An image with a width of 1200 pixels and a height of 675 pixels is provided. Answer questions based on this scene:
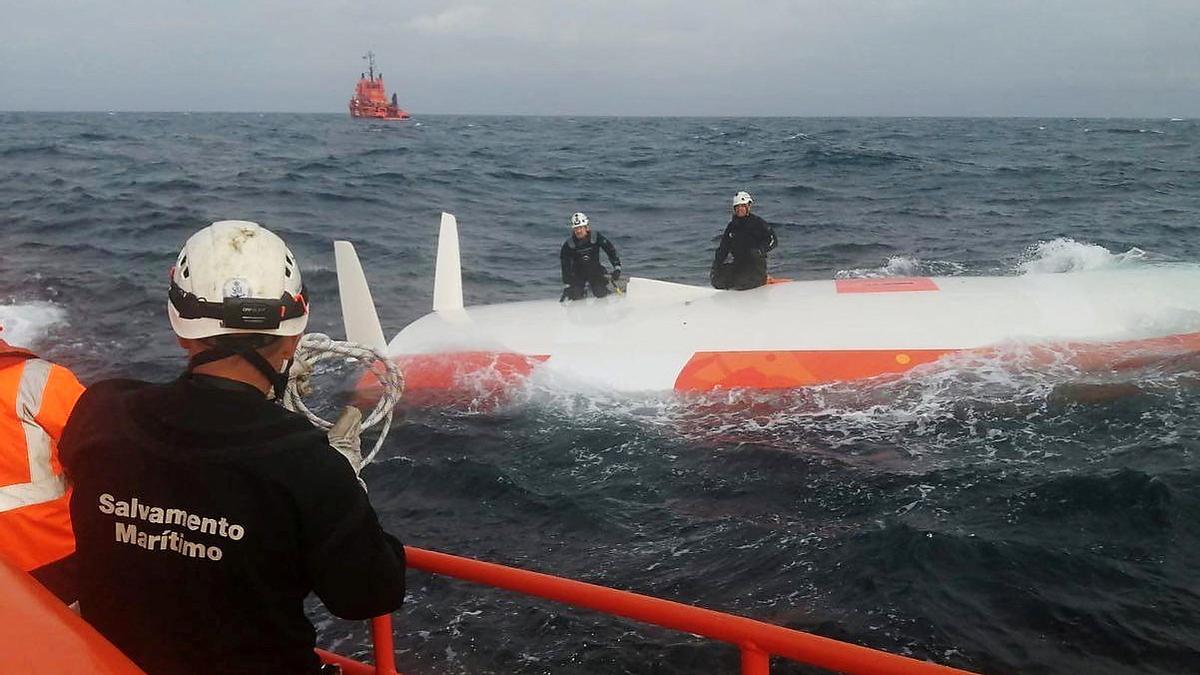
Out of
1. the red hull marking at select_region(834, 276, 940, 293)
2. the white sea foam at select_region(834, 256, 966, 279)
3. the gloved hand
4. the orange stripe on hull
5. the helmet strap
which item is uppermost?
the helmet strap

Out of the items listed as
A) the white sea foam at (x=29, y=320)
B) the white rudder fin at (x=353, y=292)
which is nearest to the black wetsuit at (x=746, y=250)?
the white rudder fin at (x=353, y=292)

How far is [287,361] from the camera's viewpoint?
226 cm

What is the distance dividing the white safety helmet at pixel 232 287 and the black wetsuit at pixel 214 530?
0.15 meters

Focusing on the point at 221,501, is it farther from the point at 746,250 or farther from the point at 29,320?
the point at 29,320

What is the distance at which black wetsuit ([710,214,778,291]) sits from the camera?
11.6 meters

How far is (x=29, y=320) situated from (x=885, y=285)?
42.2ft

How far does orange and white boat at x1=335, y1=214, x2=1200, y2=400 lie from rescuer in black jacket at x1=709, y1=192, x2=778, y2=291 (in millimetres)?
258

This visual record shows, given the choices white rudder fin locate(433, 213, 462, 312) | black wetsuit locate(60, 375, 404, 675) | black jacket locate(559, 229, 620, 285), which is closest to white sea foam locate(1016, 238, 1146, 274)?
black jacket locate(559, 229, 620, 285)

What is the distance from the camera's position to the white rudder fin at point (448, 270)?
457 inches

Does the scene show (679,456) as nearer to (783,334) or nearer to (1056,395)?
(783,334)

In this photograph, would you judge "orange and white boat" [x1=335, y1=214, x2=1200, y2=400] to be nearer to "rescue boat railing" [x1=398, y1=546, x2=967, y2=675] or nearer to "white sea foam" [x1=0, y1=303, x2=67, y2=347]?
"white sea foam" [x1=0, y1=303, x2=67, y2=347]

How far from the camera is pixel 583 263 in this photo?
1200 centimetres

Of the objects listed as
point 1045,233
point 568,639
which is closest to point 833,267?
point 1045,233

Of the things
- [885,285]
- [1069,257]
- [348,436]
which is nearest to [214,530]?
[348,436]
